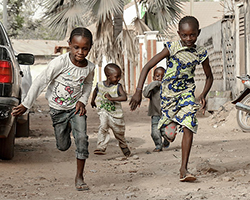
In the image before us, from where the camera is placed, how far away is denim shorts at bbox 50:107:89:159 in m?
4.58

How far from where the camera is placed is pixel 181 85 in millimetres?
4750

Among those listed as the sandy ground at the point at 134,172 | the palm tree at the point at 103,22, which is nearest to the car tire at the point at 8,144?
the sandy ground at the point at 134,172

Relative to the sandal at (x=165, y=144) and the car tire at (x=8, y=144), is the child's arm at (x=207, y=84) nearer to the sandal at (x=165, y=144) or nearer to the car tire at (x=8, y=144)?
the car tire at (x=8, y=144)

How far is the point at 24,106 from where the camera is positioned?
4.33m

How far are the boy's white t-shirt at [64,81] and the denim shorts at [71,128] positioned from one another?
77mm

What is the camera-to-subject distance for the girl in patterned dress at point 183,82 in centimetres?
464

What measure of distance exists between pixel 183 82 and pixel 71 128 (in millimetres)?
1218

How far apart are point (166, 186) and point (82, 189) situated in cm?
80

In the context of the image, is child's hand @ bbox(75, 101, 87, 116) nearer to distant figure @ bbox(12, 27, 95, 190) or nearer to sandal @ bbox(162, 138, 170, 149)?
distant figure @ bbox(12, 27, 95, 190)

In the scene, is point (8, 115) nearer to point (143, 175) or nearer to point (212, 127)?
point (143, 175)

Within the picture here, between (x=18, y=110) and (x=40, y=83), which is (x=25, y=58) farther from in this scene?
(x=18, y=110)


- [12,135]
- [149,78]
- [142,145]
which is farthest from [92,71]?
[149,78]

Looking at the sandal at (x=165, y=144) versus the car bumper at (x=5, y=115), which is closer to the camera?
the car bumper at (x=5, y=115)

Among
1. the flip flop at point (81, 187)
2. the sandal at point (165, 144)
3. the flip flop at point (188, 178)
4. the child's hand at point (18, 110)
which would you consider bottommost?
the sandal at point (165, 144)
